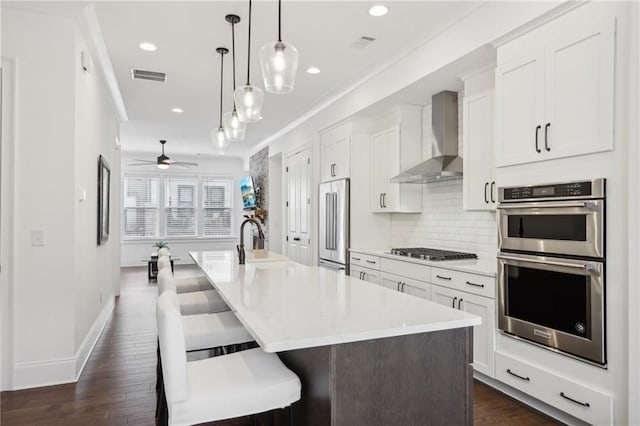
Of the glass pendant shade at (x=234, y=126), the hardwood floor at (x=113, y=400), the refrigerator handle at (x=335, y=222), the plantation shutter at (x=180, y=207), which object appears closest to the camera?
the hardwood floor at (x=113, y=400)

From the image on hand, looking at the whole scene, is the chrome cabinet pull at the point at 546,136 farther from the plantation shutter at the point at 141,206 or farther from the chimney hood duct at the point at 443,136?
the plantation shutter at the point at 141,206

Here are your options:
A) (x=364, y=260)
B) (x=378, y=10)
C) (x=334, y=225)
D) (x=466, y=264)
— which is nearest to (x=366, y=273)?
(x=364, y=260)

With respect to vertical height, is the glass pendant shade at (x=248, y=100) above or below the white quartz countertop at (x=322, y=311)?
above

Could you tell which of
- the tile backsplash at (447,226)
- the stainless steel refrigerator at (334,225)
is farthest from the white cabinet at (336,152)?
the tile backsplash at (447,226)

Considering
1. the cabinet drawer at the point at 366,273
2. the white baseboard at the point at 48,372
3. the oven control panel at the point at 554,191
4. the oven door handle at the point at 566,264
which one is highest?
the oven control panel at the point at 554,191

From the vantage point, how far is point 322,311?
172 centimetres

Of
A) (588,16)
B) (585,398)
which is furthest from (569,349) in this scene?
(588,16)

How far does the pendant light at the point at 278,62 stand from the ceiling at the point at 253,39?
3.39 feet

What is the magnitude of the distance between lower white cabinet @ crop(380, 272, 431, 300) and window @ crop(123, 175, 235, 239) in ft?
25.3

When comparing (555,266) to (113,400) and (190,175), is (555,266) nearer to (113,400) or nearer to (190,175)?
(113,400)

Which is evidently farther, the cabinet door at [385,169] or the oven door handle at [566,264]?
the cabinet door at [385,169]

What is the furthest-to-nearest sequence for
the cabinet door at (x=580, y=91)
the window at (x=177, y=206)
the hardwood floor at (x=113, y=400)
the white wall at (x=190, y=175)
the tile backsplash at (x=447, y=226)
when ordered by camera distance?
the window at (x=177, y=206) < the white wall at (x=190, y=175) < the tile backsplash at (x=447, y=226) < the hardwood floor at (x=113, y=400) < the cabinet door at (x=580, y=91)

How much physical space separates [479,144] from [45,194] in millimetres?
3466

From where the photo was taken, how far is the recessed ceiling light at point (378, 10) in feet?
10.2
